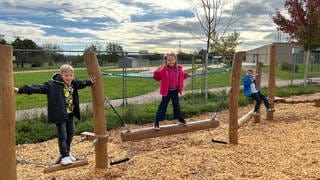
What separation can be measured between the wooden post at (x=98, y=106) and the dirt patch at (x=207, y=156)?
0.19m

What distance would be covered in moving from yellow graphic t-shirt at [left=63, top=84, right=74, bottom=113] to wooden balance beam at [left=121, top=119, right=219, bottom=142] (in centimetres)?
104

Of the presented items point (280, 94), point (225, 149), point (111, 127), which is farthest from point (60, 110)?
point (280, 94)

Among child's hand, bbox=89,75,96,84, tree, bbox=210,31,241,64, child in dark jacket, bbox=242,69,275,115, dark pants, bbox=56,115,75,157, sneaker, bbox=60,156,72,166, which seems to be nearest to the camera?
sneaker, bbox=60,156,72,166

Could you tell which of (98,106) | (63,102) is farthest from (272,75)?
(63,102)

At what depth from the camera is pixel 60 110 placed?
15.2ft

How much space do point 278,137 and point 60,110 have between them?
456 cm

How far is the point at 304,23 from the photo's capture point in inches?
725

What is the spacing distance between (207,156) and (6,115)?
3246mm

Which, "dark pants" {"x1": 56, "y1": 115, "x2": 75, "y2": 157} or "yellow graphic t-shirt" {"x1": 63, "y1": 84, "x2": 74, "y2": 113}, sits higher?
"yellow graphic t-shirt" {"x1": 63, "y1": 84, "x2": 74, "y2": 113}

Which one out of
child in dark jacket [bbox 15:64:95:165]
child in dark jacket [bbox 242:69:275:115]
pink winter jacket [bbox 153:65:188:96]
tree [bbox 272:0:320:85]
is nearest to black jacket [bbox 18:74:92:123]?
child in dark jacket [bbox 15:64:95:165]

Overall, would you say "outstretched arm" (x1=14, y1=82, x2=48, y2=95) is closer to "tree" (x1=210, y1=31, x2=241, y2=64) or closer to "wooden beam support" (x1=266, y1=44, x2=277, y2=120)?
"wooden beam support" (x1=266, y1=44, x2=277, y2=120)

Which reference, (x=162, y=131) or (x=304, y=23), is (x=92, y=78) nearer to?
(x=162, y=131)

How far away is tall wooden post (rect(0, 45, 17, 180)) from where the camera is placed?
3.66 m

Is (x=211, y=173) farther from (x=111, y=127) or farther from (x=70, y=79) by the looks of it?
(x=111, y=127)
